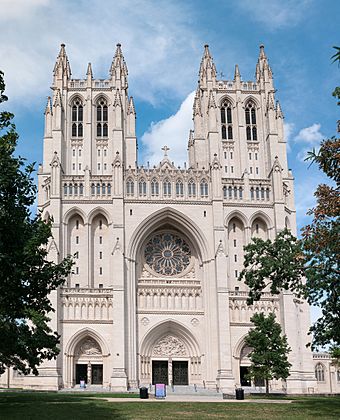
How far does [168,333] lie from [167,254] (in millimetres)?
7495

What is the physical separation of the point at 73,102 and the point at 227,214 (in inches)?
764

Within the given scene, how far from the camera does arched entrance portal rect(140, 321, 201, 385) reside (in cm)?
5728

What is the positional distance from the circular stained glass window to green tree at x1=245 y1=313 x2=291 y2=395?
15.1 m

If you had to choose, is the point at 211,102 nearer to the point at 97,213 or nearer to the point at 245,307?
the point at 97,213

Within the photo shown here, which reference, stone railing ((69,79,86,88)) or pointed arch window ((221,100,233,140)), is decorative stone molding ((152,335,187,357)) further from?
stone railing ((69,79,86,88))

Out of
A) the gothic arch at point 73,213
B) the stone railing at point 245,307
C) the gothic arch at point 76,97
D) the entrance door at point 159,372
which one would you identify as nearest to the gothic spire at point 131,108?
the gothic arch at point 76,97

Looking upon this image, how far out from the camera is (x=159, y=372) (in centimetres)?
5809

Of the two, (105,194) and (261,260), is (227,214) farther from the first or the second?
(261,260)

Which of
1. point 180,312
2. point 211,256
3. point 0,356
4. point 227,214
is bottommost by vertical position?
point 0,356

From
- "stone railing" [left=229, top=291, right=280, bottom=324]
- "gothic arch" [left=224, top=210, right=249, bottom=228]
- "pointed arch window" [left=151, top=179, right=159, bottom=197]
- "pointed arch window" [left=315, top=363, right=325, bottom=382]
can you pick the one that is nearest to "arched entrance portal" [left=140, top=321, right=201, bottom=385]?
"stone railing" [left=229, top=291, right=280, bottom=324]

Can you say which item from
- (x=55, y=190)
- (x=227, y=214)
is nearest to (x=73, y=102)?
(x=55, y=190)

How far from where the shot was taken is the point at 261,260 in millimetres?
26984

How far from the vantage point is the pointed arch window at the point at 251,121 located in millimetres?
64688

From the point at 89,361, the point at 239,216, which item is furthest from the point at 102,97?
the point at 89,361
